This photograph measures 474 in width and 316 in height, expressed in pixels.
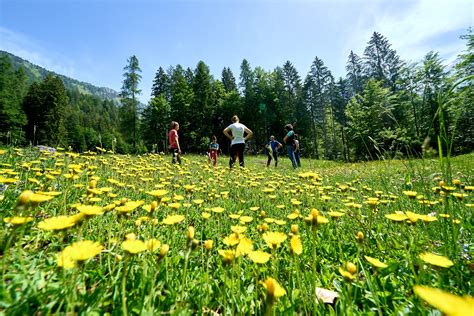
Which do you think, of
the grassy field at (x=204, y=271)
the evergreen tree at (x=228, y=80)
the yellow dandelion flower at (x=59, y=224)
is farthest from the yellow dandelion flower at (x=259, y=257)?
the evergreen tree at (x=228, y=80)

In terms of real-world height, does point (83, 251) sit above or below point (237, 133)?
below

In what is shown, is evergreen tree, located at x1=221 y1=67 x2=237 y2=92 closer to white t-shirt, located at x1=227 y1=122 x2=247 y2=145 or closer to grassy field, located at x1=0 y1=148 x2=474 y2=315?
white t-shirt, located at x1=227 y1=122 x2=247 y2=145

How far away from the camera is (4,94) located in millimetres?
33625

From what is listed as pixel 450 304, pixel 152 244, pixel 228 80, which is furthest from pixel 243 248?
pixel 228 80

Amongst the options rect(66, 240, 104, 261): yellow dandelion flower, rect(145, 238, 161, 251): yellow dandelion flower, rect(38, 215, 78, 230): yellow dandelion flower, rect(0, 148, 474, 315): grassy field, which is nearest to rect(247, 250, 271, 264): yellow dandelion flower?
rect(0, 148, 474, 315): grassy field

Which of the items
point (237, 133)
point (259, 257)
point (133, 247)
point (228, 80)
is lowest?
point (259, 257)

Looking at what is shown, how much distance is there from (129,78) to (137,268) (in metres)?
40.5

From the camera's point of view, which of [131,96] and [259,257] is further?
[131,96]

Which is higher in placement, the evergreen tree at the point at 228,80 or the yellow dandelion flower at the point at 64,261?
the evergreen tree at the point at 228,80

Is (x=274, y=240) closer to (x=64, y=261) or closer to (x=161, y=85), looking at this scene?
(x=64, y=261)

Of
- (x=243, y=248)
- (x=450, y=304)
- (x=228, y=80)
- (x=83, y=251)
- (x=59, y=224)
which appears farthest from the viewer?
(x=228, y=80)

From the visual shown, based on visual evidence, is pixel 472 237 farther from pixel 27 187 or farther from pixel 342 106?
pixel 342 106

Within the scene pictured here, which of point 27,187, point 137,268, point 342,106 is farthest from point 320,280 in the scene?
point 342,106

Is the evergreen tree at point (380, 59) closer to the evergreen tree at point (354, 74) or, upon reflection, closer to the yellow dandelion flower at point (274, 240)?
the evergreen tree at point (354, 74)
